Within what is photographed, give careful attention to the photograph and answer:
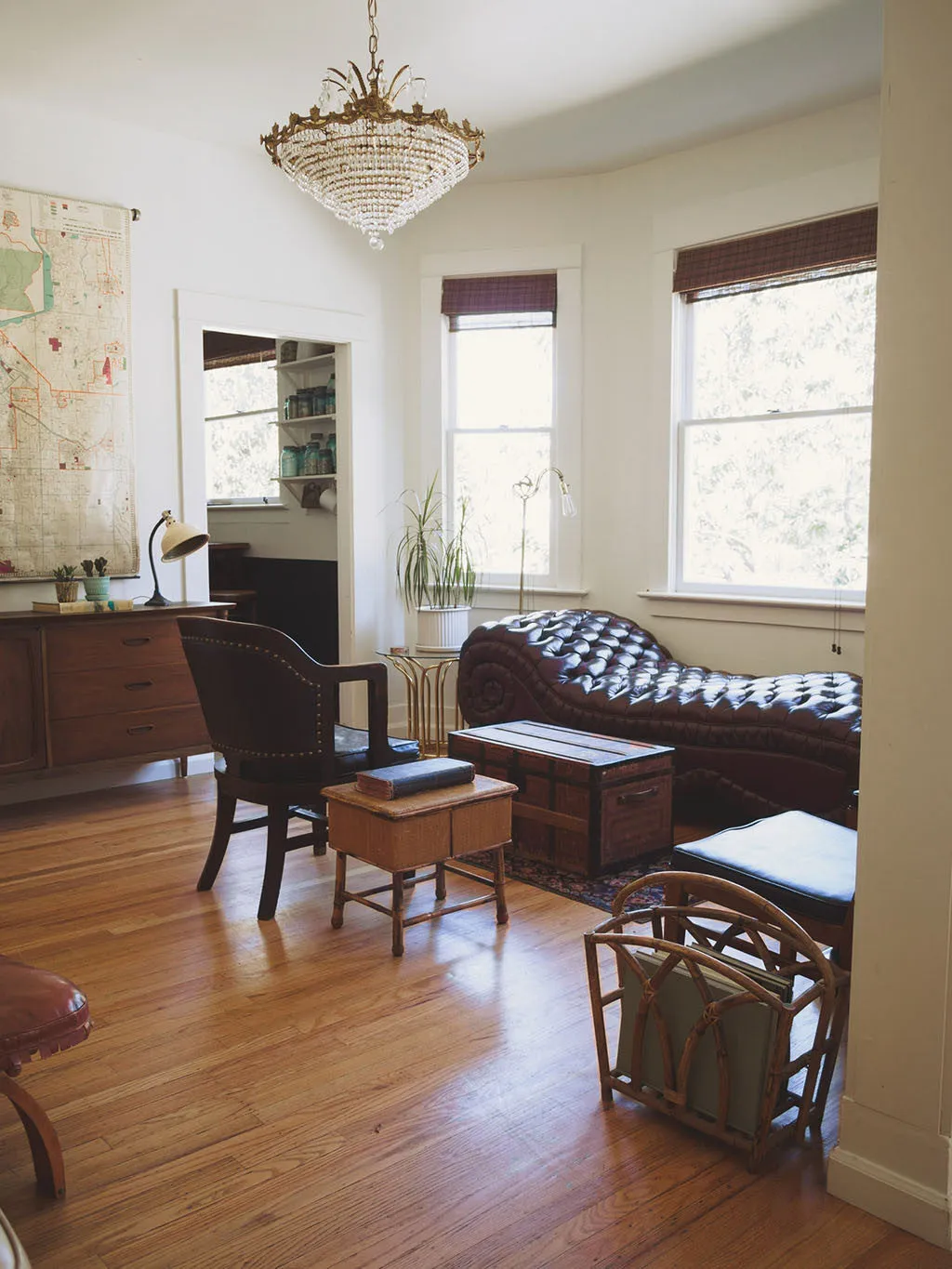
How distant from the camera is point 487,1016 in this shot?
2.74 metres

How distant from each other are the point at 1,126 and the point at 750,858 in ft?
14.2

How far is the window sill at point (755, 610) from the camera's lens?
16.3 ft

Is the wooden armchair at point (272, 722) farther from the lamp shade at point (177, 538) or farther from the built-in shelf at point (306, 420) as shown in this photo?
the built-in shelf at point (306, 420)

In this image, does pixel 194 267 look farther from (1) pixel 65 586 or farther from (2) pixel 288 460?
(1) pixel 65 586

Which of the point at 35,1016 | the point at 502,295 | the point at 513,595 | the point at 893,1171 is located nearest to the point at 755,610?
the point at 513,595

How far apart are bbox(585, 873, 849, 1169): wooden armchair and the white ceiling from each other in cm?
330

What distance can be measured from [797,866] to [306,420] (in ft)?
15.8

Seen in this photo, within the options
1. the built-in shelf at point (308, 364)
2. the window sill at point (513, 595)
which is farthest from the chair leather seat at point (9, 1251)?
the built-in shelf at point (308, 364)

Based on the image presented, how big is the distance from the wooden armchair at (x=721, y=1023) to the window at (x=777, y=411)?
10.2 feet

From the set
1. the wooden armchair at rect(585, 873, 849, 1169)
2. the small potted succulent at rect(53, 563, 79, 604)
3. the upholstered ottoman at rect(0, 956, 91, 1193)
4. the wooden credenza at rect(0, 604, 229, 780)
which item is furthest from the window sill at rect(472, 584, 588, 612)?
the upholstered ottoman at rect(0, 956, 91, 1193)

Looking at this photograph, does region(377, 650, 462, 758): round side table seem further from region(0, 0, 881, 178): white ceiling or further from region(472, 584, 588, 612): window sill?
region(0, 0, 881, 178): white ceiling

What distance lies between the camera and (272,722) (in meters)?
3.36

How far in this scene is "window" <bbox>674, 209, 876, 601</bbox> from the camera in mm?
4922

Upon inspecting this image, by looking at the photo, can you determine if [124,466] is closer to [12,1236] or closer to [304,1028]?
[304,1028]
